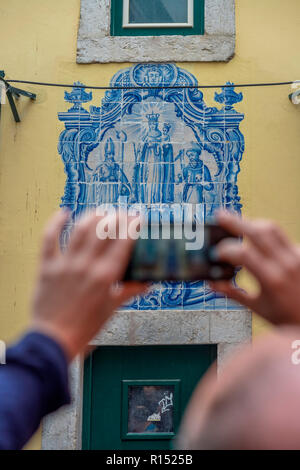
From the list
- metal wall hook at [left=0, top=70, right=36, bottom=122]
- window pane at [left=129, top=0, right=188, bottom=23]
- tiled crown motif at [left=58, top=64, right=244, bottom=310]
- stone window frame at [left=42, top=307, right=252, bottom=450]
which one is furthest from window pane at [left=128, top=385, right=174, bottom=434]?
window pane at [left=129, top=0, right=188, bottom=23]

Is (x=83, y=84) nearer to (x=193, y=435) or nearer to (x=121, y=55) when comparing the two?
(x=121, y=55)

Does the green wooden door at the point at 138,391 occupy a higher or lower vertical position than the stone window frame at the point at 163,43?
lower

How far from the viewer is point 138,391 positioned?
Answer: 5730 millimetres

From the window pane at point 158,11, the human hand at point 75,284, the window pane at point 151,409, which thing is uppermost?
the window pane at point 158,11

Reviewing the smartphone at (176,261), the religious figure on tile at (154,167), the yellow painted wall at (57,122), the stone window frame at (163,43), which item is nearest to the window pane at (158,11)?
the stone window frame at (163,43)

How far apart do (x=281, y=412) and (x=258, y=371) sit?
0.06 m

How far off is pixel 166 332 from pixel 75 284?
478 cm

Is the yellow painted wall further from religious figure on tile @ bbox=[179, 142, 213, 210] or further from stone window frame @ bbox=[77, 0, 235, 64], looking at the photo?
religious figure on tile @ bbox=[179, 142, 213, 210]

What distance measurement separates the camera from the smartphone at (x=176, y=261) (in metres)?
1.23

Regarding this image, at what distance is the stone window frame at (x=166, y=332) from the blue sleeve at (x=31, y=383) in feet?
15.1

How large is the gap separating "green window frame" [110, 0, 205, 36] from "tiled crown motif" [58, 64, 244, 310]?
445mm

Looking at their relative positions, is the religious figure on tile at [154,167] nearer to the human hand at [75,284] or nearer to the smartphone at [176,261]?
the smartphone at [176,261]

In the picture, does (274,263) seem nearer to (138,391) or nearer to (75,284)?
(75,284)

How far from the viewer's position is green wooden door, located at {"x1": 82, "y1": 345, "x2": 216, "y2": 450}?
5641 millimetres
